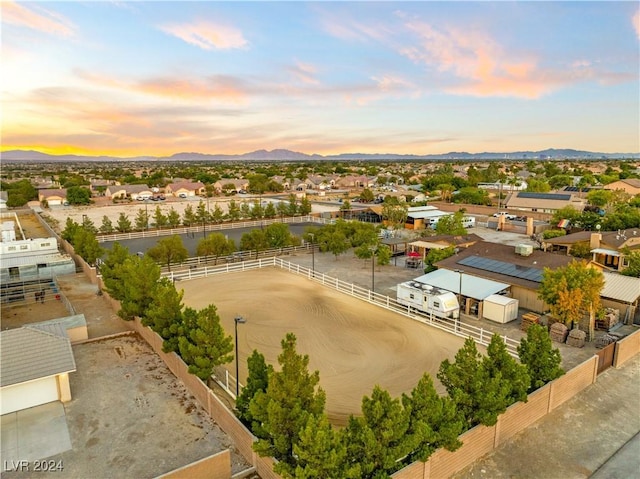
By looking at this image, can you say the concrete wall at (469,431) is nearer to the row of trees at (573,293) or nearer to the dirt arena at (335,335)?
the row of trees at (573,293)

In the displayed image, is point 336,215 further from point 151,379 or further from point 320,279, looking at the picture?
point 151,379

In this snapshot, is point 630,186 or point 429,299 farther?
point 630,186

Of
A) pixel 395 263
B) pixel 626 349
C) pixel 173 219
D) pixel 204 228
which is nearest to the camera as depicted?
pixel 626 349

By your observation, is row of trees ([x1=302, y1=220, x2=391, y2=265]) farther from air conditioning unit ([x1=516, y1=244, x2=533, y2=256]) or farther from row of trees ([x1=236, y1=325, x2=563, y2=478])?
row of trees ([x1=236, y1=325, x2=563, y2=478])

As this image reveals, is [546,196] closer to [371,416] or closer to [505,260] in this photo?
[505,260]

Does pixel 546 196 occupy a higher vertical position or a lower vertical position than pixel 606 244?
higher

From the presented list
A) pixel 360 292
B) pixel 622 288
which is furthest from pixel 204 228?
pixel 622 288

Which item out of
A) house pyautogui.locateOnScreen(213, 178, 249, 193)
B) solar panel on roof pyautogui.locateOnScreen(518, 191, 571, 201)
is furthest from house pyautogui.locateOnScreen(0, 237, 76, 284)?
house pyautogui.locateOnScreen(213, 178, 249, 193)
